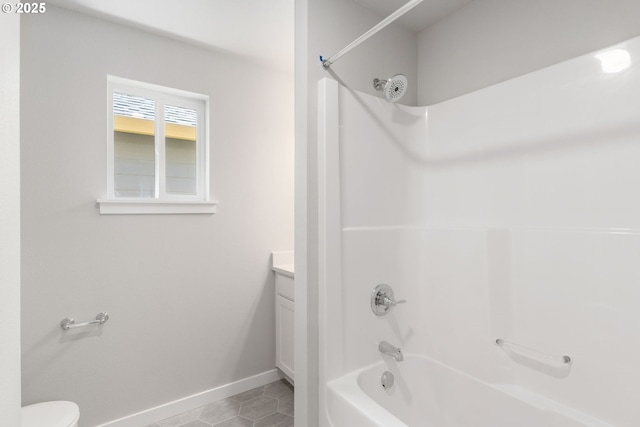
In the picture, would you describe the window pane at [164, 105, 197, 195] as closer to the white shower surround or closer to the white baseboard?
the white shower surround

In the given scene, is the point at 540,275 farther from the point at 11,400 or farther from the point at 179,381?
the point at 179,381

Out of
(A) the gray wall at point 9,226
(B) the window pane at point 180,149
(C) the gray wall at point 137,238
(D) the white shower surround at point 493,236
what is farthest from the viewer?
(B) the window pane at point 180,149

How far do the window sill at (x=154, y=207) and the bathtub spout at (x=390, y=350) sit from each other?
149cm

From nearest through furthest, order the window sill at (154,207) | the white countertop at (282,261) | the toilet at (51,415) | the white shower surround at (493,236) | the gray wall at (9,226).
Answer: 1. the gray wall at (9,226)
2. the white shower surround at (493,236)
3. the toilet at (51,415)
4. the window sill at (154,207)
5. the white countertop at (282,261)

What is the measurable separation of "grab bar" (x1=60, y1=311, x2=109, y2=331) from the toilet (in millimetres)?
378

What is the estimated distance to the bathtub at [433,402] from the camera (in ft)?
4.00

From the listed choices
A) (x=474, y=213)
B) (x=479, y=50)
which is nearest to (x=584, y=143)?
(x=474, y=213)

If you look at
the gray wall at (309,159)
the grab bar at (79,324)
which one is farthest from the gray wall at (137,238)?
the gray wall at (309,159)

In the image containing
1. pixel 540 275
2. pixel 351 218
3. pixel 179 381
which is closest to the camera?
pixel 540 275

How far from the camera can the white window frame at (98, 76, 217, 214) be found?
1.95m

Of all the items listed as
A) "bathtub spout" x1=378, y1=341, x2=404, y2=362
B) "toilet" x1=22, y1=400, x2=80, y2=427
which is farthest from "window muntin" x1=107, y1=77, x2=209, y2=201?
"bathtub spout" x1=378, y1=341, x2=404, y2=362

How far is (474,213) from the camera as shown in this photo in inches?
63.9

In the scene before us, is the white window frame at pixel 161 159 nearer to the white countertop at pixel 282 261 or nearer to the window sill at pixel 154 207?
the window sill at pixel 154 207

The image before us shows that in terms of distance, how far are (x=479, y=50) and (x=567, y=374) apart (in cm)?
161
